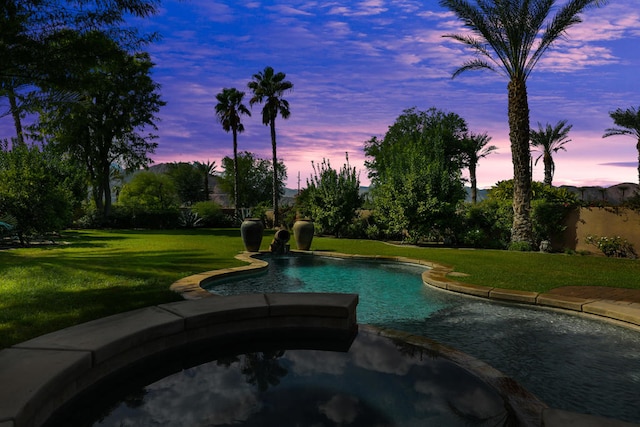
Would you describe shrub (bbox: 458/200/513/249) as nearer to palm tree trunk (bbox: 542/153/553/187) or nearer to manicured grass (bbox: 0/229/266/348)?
manicured grass (bbox: 0/229/266/348)

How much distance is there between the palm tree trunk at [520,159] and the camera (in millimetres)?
14750

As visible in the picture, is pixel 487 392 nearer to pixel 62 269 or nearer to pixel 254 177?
pixel 62 269

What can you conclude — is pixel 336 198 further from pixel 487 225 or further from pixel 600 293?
pixel 600 293

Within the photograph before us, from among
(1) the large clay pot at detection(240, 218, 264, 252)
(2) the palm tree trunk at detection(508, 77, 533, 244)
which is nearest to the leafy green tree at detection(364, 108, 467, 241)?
(2) the palm tree trunk at detection(508, 77, 533, 244)

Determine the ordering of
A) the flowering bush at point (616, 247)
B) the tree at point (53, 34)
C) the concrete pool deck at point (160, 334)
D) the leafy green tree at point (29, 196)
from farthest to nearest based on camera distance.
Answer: the leafy green tree at point (29, 196) < the flowering bush at point (616, 247) < the tree at point (53, 34) < the concrete pool deck at point (160, 334)

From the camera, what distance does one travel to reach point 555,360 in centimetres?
403

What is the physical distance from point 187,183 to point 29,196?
55.3 meters

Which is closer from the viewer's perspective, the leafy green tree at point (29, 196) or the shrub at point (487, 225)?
the leafy green tree at point (29, 196)

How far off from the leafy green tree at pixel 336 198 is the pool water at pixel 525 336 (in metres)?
12.2

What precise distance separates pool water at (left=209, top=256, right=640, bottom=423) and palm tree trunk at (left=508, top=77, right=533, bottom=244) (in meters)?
8.33

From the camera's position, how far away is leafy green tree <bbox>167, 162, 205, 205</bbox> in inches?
2712

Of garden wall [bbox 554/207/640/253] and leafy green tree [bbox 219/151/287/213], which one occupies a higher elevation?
leafy green tree [bbox 219/151/287/213]

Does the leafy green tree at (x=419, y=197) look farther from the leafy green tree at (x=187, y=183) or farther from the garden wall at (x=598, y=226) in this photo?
the leafy green tree at (x=187, y=183)

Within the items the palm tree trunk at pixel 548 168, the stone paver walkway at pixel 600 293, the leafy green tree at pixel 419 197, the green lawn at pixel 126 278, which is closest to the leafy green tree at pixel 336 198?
the leafy green tree at pixel 419 197
